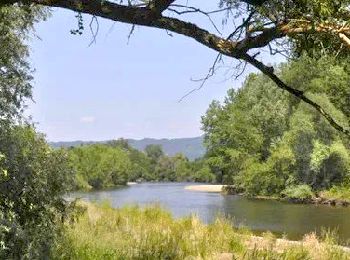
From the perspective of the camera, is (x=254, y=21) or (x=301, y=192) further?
(x=301, y=192)

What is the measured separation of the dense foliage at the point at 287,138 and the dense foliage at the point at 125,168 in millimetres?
19821

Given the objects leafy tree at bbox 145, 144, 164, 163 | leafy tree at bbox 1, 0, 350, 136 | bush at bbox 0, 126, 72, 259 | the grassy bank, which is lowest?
the grassy bank

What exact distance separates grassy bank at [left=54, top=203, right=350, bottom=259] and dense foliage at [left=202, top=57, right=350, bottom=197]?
2162 cm

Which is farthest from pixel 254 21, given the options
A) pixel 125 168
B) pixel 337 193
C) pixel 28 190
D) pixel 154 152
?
pixel 154 152

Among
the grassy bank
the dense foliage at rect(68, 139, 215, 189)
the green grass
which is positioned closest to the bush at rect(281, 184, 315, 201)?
the green grass

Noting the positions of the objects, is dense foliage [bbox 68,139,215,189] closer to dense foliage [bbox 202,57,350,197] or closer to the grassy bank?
dense foliage [bbox 202,57,350,197]

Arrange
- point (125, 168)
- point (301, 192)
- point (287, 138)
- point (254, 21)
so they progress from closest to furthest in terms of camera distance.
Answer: point (254, 21), point (301, 192), point (287, 138), point (125, 168)

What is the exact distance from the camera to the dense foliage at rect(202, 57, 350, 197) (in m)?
43.3

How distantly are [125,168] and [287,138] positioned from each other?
6703 cm

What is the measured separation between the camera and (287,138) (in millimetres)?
46844

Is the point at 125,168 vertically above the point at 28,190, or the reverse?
the point at 125,168

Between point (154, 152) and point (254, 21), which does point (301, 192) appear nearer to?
point (254, 21)

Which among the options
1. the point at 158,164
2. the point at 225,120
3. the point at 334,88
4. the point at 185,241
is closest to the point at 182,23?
the point at 185,241

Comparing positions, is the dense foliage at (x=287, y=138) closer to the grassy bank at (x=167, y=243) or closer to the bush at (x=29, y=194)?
the grassy bank at (x=167, y=243)
